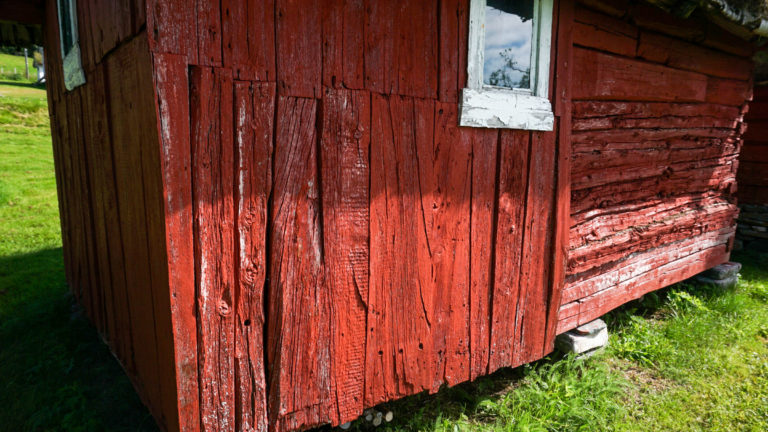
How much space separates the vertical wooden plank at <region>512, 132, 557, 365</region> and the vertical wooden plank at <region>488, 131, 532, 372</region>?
36 millimetres

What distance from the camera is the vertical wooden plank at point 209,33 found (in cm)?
181

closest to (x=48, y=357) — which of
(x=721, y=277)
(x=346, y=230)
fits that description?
(x=346, y=230)

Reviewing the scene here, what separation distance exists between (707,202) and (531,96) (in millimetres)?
3504

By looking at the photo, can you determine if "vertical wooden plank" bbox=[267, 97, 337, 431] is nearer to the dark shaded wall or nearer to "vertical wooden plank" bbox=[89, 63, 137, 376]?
"vertical wooden plank" bbox=[89, 63, 137, 376]

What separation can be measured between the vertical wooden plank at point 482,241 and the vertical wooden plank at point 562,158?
23.8 inches

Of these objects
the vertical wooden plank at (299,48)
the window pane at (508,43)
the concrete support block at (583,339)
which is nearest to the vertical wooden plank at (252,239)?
the vertical wooden plank at (299,48)

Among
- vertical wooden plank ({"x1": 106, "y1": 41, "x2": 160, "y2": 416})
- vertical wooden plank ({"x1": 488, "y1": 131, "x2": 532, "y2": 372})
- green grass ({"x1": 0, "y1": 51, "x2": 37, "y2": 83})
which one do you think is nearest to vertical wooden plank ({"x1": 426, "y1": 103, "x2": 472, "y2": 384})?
vertical wooden plank ({"x1": 488, "y1": 131, "x2": 532, "y2": 372})

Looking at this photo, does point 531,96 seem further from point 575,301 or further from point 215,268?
point 215,268

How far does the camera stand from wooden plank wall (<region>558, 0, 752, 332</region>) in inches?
136

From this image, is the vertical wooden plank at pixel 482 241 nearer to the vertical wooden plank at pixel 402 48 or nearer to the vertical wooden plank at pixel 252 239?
the vertical wooden plank at pixel 402 48

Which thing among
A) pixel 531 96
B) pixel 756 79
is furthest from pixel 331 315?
pixel 756 79

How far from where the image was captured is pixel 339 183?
2.23 metres

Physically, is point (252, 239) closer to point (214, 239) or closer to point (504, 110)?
point (214, 239)

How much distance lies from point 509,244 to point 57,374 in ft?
11.7
